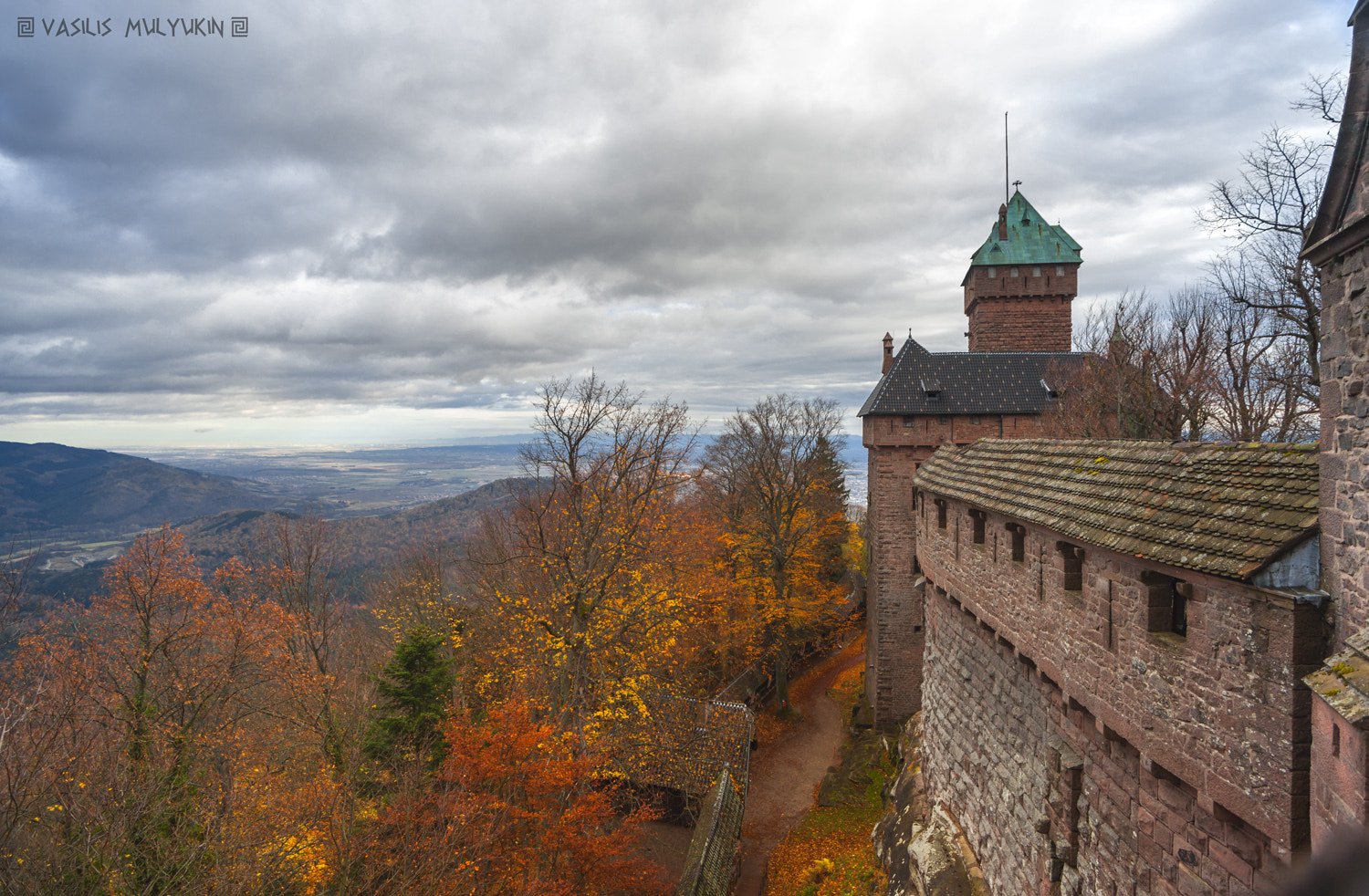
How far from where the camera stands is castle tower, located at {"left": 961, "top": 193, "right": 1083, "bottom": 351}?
27812 mm

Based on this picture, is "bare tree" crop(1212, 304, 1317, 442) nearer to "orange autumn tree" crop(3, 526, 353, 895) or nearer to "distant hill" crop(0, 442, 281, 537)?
"orange autumn tree" crop(3, 526, 353, 895)

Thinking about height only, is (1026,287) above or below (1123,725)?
above

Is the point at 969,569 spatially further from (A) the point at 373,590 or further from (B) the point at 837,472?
(A) the point at 373,590

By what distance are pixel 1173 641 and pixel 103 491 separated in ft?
687

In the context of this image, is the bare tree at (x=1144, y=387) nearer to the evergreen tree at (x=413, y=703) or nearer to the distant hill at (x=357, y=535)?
the evergreen tree at (x=413, y=703)

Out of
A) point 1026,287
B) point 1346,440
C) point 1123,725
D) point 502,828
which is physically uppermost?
point 1026,287

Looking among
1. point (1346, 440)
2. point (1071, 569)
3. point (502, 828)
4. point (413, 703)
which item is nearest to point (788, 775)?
point (413, 703)

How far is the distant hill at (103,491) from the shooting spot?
5363 inches

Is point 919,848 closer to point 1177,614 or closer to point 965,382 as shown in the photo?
point 1177,614

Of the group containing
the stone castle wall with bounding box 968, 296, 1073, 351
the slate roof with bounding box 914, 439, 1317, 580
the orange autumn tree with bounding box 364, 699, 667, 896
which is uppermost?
the stone castle wall with bounding box 968, 296, 1073, 351

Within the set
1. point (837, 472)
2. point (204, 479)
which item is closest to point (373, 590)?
point (837, 472)

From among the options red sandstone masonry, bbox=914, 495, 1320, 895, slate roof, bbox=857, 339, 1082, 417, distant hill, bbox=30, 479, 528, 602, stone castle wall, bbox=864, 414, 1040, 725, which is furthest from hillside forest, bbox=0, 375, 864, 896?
distant hill, bbox=30, 479, 528, 602

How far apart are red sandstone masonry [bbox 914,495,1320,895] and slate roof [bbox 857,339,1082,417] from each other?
11605 mm

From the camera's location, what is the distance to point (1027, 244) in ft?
92.6
